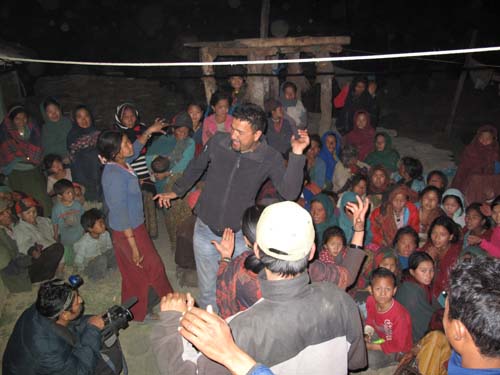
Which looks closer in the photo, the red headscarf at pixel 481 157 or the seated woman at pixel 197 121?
the red headscarf at pixel 481 157

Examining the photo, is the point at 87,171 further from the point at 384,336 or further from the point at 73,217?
the point at 384,336

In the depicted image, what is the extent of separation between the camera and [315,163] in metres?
5.89

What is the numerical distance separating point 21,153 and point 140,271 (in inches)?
115

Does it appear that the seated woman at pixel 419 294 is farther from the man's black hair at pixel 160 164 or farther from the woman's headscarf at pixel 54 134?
the woman's headscarf at pixel 54 134

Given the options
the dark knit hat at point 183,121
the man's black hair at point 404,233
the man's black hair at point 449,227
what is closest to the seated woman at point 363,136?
the man's black hair at point 404,233

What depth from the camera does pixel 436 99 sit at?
43.8ft

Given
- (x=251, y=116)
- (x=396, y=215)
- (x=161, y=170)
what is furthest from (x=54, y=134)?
(x=396, y=215)

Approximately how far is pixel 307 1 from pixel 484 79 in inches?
370

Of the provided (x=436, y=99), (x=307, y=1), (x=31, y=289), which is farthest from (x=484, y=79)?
(x=31, y=289)

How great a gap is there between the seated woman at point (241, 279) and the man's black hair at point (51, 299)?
4.24 feet

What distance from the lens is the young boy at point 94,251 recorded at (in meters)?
4.76

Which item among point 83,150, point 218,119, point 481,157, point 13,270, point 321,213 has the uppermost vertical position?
point 218,119

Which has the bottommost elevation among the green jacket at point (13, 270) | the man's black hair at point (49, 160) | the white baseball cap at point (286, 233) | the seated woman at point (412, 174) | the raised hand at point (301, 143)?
the green jacket at point (13, 270)

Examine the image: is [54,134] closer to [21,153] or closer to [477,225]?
[21,153]
